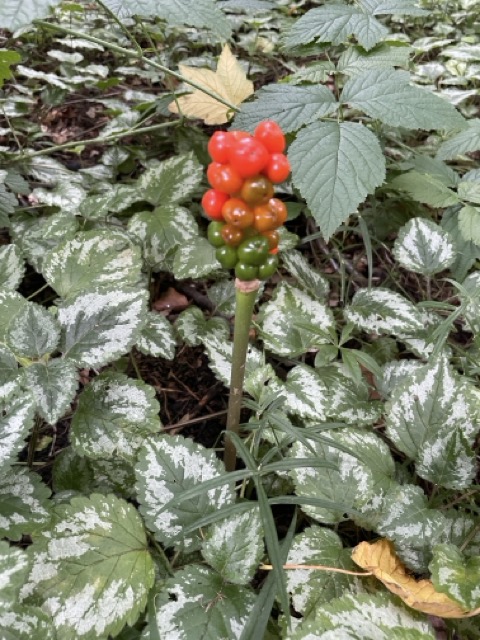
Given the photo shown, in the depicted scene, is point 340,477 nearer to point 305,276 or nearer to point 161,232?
point 305,276

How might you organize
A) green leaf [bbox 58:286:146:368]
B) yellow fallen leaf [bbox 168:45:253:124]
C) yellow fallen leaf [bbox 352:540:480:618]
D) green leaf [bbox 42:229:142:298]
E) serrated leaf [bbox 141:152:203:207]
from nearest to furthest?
1. yellow fallen leaf [bbox 352:540:480:618]
2. green leaf [bbox 58:286:146:368]
3. green leaf [bbox 42:229:142:298]
4. serrated leaf [bbox 141:152:203:207]
5. yellow fallen leaf [bbox 168:45:253:124]

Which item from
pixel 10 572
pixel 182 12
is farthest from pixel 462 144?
pixel 10 572

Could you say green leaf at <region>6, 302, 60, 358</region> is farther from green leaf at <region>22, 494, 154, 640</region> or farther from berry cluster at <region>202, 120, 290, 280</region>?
berry cluster at <region>202, 120, 290, 280</region>

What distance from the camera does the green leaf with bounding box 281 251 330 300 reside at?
5.73ft

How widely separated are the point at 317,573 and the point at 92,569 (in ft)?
1.54

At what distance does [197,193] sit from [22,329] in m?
1.19

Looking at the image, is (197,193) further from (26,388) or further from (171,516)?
(171,516)

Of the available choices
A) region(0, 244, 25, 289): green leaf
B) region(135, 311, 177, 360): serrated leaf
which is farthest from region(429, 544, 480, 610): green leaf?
region(0, 244, 25, 289): green leaf

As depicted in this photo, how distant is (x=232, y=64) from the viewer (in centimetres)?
210

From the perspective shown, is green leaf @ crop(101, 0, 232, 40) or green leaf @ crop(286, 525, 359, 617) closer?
green leaf @ crop(286, 525, 359, 617)

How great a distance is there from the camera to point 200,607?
3.29ft

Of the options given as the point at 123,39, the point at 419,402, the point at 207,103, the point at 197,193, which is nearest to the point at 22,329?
the point at 419,402

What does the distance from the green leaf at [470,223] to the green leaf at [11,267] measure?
4.77 ft

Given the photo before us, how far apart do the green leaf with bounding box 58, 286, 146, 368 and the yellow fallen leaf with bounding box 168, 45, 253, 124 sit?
113 cm
